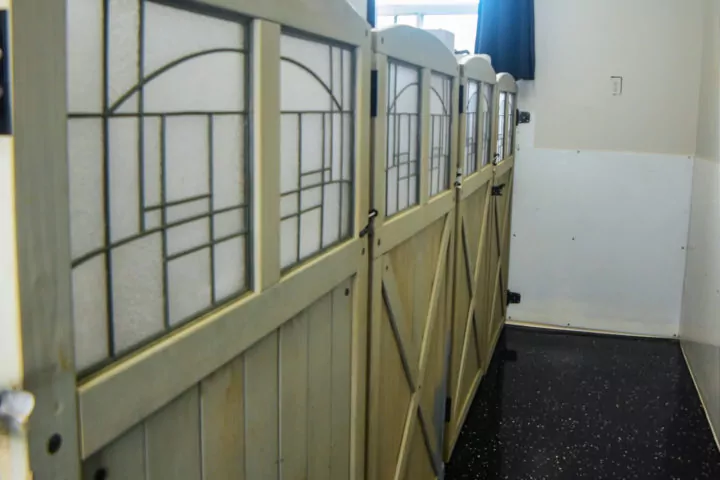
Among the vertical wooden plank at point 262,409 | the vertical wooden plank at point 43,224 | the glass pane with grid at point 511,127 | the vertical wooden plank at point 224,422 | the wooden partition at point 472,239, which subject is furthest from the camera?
the glass pane with grid at point 511,127

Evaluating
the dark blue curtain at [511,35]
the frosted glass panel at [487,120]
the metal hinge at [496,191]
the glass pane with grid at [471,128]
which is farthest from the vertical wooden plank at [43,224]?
the dark blue curtain at [511,35]

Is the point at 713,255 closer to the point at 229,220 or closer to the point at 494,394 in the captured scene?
the point at 494,394

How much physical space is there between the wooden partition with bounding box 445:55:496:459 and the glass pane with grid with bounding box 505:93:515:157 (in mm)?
644

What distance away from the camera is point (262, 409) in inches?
43.5

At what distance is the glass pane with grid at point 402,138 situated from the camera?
5.93 ft

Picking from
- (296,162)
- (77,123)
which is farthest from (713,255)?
(77,123)

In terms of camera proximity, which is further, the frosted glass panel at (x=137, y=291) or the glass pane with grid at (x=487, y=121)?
the glass pane with grid at (x=487, y=121)

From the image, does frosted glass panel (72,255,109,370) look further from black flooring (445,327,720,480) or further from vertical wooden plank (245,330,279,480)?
black flooring (445,327,720,480)

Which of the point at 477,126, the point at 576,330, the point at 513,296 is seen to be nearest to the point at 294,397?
the point at 477,126

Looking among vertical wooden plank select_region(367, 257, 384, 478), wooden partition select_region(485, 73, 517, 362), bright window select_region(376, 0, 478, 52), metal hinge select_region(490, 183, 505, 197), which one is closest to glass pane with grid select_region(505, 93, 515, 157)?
wooden partition select_region(485, 73, 517, 362)

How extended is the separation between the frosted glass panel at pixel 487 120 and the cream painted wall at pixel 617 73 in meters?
1.11

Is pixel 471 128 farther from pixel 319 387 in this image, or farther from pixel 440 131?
pixel 319 387

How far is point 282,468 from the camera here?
3.94 feet

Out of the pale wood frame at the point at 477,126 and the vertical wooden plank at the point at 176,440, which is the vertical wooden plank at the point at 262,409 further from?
the pale wood frame at the point at 477,126
